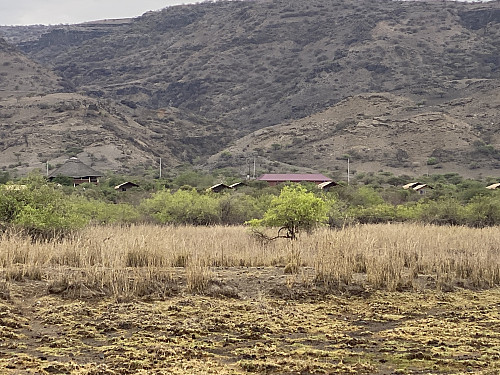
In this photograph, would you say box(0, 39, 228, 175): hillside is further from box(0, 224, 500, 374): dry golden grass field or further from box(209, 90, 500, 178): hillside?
box(0, 224, 500, 374): dry golden grass field

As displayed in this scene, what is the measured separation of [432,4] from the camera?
189 m

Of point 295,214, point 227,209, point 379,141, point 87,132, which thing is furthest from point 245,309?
point 87,132

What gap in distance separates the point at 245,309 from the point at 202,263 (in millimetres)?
2648

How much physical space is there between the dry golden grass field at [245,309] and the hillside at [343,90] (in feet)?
244

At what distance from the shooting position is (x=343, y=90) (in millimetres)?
150625

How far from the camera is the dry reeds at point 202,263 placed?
33.8ft

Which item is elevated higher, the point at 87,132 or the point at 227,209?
the point at 87,132

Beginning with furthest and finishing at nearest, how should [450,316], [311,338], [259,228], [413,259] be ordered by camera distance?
1. [259,228]
2. [413,259]
3. [450,316]
4. [311,338]

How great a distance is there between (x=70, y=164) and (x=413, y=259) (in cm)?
6526

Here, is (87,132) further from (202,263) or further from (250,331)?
(250,331)

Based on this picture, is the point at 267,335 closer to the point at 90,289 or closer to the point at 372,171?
the point at 90,289

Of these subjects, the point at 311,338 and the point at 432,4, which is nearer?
the point at 311,338

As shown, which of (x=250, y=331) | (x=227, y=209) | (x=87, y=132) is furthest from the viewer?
(x=87, y=132)

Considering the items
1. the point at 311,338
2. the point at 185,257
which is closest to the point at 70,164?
the point at 185,257
